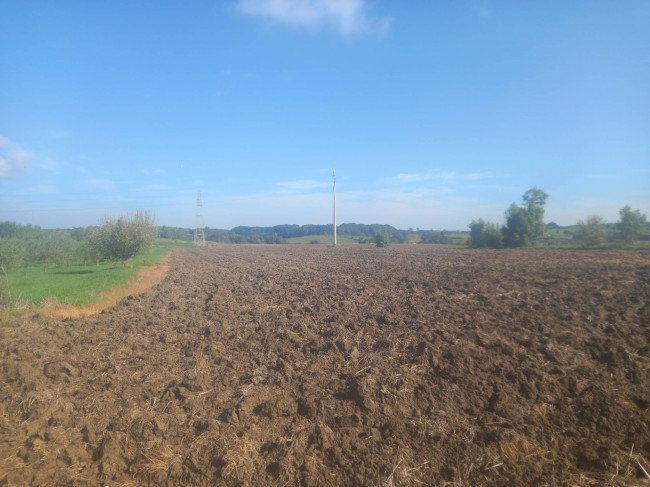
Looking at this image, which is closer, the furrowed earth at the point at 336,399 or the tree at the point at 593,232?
the furrowed earth at the point at 336,399

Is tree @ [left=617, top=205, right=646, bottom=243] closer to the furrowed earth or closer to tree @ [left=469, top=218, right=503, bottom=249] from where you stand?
tree @ [left=469, top=218, right=503, bottom=249]

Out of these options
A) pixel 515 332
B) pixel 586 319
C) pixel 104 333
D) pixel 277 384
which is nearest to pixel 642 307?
pixel 586 319

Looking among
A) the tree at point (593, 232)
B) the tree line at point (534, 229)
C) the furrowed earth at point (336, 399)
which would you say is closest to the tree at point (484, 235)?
the tree line at point (534, 229)

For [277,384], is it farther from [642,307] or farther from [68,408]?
[642,307]

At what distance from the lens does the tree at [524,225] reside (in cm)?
5556

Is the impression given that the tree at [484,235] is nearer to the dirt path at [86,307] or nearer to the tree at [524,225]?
the tree at [524,225]

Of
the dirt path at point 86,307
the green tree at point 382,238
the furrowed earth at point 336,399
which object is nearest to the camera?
the furrowed earth at point 336,399

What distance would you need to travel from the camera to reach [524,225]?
183 feet

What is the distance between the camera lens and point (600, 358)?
674cm

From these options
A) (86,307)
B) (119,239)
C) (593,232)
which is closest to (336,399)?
(86,307)

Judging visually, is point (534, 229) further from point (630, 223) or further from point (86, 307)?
point (86, 307)

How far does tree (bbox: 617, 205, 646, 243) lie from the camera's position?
47.5 m

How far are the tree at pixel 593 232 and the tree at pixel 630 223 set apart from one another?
2434 mm

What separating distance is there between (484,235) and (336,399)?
209ft
